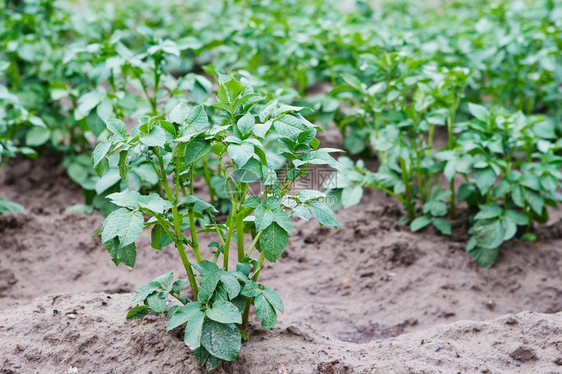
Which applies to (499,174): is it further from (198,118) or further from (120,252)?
(120,252)

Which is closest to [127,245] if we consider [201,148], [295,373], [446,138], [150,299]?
[150,299]

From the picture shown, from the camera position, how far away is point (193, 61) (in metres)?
5.40

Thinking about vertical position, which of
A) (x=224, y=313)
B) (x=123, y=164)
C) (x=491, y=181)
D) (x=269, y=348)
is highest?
(x=123, y=164)

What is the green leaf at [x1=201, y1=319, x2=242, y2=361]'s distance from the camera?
5.82 feet

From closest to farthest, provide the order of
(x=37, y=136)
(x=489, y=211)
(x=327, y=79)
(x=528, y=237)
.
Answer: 1. (x=489, y=211)
2. (x=528, y=237)
3. (x=37, y=136)
4. (x=327, y=79)

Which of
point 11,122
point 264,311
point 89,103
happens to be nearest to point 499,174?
point 264,311

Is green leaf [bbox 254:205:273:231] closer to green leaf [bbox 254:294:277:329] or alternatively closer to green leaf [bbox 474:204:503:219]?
green leaf [bbox 254:294:277:329]

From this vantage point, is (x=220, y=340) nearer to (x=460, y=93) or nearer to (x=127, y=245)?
(x=127, y=245)

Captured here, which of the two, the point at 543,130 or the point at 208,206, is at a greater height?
the point at 208,206

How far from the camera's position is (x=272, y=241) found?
1822mm

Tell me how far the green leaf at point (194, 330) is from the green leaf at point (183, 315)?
15 millimetres

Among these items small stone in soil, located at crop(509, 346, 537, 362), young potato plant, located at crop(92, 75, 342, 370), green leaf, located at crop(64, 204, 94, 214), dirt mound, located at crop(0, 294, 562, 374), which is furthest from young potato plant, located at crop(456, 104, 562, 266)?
green leaf, located at crop(64, 204, 94, 214)

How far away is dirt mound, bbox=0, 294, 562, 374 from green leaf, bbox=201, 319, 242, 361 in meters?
0.14

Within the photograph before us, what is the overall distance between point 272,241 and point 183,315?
1.18 ft
